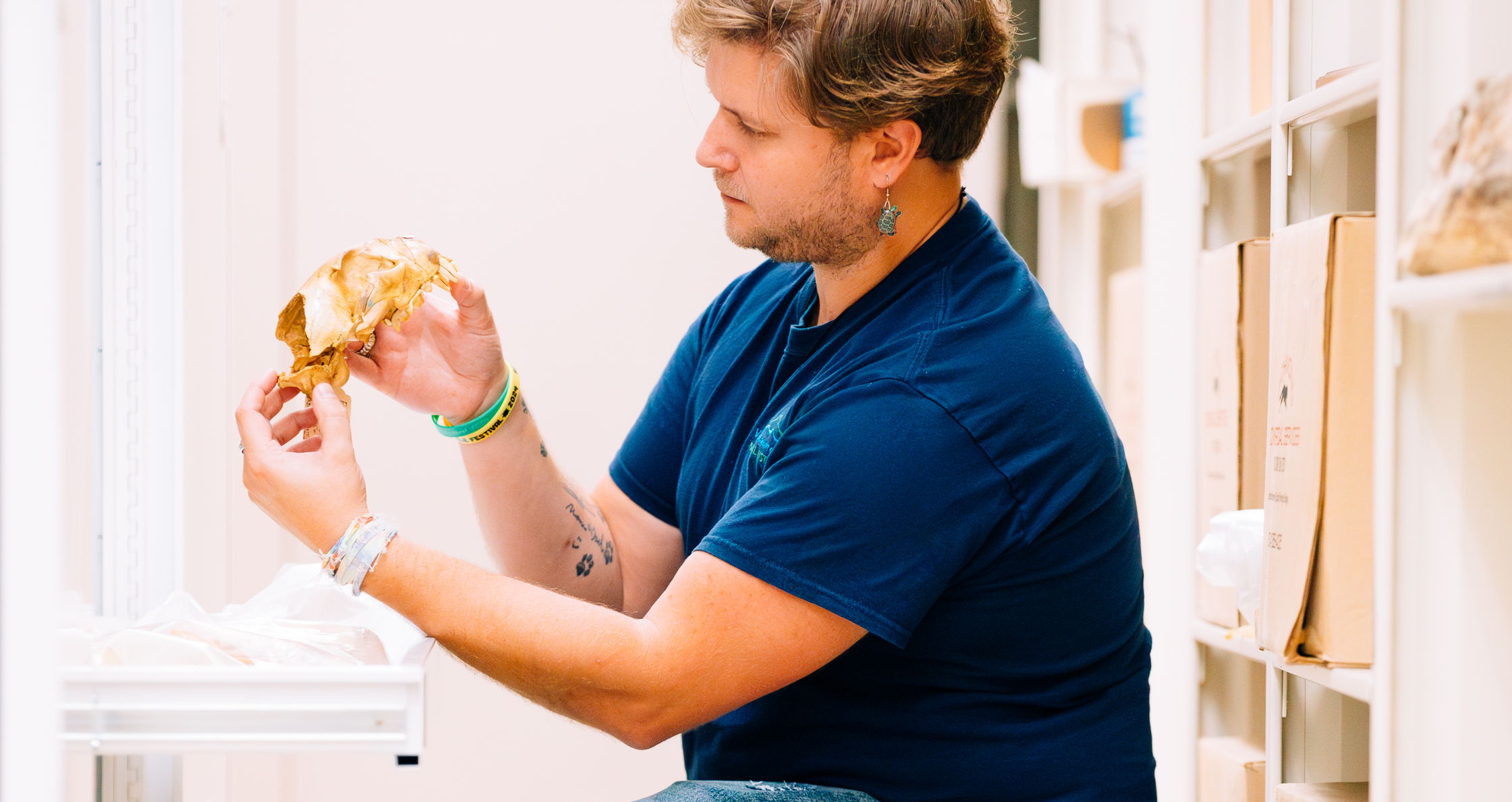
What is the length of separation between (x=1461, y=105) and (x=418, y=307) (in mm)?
947

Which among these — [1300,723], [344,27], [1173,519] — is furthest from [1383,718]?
[344,27]

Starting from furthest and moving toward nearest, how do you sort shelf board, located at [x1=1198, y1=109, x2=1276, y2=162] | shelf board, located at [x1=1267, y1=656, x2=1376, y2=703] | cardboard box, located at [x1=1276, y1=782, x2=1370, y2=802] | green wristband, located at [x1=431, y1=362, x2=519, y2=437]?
1. shelf board, located at [x1=1198, y1=109, x2=1276, y2=162]
2. green wristband, located at [x1=431, y1=362, x2=519, y2=437]
3. cardboard box, located at [x1=1276, y1=782, x2=1370, y2=802]
4. shelf board, located at [x1=1267, y1=656, x2=1376, y2=703]

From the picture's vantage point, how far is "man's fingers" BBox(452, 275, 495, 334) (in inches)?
47.1

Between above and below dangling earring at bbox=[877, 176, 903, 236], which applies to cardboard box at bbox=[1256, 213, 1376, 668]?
below

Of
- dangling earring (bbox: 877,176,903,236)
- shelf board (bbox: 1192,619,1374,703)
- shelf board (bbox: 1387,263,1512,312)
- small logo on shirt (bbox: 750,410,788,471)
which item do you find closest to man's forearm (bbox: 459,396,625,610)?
small logo on shirt (bbox: 750,410,788,471)

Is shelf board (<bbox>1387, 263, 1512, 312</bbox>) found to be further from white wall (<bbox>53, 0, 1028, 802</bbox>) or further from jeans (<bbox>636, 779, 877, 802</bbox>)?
white wall (<bbox>53, 0, 1028, 802</bbox>)

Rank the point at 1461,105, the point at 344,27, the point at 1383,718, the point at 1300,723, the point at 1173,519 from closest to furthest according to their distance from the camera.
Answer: the point at 1461,105, the point at 1383,718, the point at 1300,723, the point at 1173,519, the point at 344,27

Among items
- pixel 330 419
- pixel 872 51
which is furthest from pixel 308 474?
pixel 872 51

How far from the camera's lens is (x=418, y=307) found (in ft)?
3.83

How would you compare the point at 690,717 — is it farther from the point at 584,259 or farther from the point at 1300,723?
the point at 584,259


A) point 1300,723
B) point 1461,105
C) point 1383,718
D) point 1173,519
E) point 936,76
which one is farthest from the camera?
point 1173,519

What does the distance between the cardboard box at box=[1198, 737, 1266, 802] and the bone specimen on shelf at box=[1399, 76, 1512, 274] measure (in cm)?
83

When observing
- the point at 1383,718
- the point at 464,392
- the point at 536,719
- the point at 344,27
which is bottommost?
the point at 536,719

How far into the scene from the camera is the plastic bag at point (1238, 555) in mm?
1270
